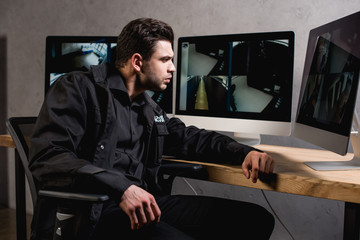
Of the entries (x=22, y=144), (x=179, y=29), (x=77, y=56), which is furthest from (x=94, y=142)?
(x=179, y=29)

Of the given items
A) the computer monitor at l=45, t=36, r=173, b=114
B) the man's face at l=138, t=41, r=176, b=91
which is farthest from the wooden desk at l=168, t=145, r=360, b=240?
the computer monitor at l=45, t=36, r=173, b=114

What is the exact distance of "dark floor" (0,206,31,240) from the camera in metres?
2.54

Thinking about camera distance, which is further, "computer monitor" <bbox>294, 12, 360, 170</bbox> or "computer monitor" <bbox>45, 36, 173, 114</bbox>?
"computer monitor" <bbox>45, 36, 173, 114</bbox>

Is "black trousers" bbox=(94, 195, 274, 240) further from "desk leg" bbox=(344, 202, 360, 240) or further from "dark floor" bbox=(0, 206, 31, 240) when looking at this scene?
"dark floor" bbox=(0, 206, 31, 240)

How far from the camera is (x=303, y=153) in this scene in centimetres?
166

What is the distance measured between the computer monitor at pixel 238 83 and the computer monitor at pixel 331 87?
0.09 meters

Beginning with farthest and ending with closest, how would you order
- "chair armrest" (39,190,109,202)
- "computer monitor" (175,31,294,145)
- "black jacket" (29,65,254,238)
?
"computer monitor" (175,31,294,145) → "black jacket" (29,65,254,238) → "chair armrest" (39,190,109,202)

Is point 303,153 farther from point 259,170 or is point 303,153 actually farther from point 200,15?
point 200,15

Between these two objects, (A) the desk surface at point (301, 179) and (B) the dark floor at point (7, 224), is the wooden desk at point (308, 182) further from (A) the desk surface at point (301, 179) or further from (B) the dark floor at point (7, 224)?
Answer: (B) the dark floor at point (7, 224)

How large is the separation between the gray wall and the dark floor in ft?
0.42

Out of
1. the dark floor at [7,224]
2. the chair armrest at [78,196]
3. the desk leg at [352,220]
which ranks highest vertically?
the chair armrest at [78,196]

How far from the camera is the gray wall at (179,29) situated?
1.97m

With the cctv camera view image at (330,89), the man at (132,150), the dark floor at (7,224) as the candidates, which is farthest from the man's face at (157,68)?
the dark floor at (7,224)

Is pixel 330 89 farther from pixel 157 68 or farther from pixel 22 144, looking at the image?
pixel 22 144
